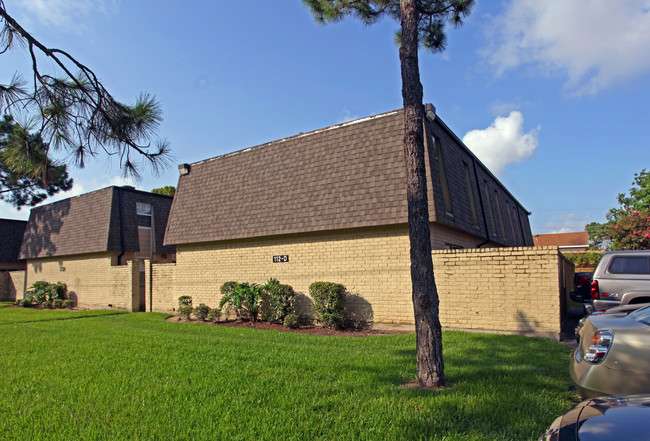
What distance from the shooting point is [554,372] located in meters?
6.06

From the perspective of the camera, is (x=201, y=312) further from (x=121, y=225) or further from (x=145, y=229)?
(x=145, y=229)

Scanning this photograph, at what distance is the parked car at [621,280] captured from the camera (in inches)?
345

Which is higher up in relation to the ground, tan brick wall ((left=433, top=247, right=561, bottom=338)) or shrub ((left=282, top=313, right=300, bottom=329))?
tan brick wall ((left=433, top=247, right=561, bottom=338))

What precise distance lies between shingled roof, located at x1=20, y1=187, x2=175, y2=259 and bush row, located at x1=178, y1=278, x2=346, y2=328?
724cm

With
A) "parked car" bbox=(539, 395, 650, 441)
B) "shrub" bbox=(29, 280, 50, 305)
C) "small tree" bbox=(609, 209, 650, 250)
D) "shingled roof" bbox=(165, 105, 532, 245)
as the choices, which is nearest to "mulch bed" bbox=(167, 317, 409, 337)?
"shingled roof" bbox=(165, 105, 532, 245)

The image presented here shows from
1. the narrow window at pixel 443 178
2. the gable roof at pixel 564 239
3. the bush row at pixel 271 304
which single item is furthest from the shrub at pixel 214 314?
the gable roof at pixel 564 239

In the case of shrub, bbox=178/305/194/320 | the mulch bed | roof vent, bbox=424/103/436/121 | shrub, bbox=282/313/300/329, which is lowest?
the mulch bed

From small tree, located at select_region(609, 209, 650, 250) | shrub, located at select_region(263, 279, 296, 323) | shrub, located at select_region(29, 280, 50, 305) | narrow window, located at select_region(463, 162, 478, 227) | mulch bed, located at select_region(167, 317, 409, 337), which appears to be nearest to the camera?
mulch bed, located at select_region(167, 317, 409, 337)

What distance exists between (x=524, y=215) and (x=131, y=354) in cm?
2994

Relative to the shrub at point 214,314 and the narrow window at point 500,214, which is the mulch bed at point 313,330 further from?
the narrow window at point 500,214

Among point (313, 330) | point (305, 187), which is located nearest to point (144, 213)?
point (305, 187)

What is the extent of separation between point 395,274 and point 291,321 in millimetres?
3365

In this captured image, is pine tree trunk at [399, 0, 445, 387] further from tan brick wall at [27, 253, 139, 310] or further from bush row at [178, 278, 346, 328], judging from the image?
tan brick wall at [27, 253, 139, 310]

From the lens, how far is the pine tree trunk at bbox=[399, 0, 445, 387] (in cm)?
523
